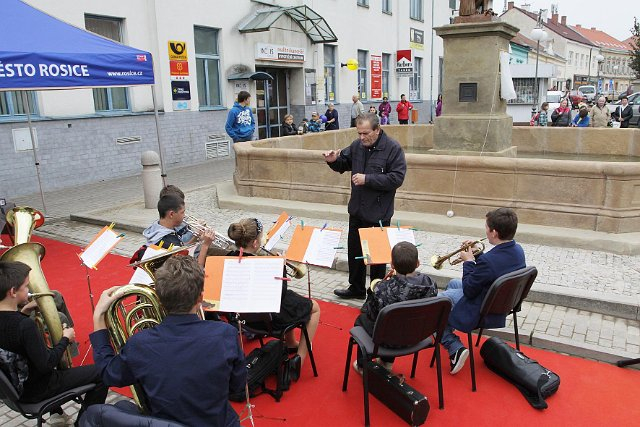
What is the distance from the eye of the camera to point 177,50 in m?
14.5

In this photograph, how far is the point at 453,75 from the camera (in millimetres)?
10336

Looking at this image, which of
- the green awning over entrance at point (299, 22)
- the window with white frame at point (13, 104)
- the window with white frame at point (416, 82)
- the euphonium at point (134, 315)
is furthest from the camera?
the window with white frame at point (416, 82)

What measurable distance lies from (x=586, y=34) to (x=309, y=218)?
9312 centimetres

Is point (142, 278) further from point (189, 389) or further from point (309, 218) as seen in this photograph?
point (309, 218)

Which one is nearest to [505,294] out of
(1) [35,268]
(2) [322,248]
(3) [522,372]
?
(3) [522,372]

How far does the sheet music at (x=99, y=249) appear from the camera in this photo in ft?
13.2

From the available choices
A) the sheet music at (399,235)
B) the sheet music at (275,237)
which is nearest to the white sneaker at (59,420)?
the sheet music at (275,237)

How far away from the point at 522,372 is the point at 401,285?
3.90ft

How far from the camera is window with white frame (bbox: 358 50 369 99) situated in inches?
931

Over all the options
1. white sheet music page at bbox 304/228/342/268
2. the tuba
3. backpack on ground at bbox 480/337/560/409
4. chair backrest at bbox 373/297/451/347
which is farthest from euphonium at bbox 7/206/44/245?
backpack on ground at bbox 480/337/560/409

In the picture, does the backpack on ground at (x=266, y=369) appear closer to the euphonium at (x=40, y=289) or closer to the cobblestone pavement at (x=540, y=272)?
the cobblestone pavement at (x=540, y=272)

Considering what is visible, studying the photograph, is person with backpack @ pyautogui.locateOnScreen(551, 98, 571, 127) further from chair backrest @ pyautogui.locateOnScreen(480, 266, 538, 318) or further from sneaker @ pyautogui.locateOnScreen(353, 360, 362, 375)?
sneaker @ pyautogui.locateOnScreen(353, 360, 362, 375)

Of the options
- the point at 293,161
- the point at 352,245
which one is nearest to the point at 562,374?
the point at 352,245

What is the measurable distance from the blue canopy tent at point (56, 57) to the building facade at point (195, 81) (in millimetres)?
4247
